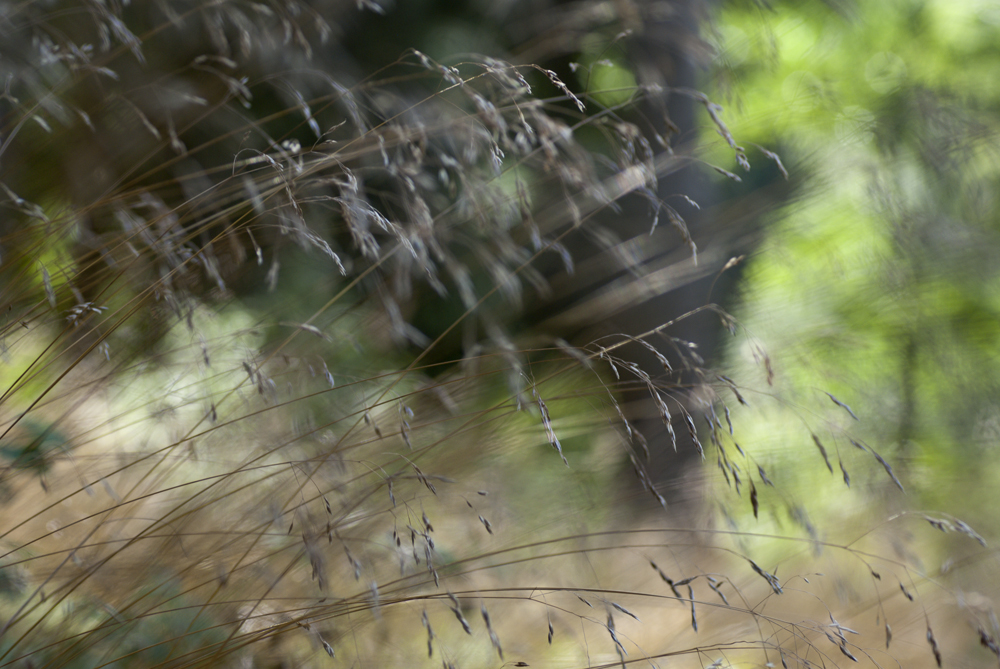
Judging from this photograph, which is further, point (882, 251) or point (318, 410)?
point (882, 251)

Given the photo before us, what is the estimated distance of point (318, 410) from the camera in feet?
5.62

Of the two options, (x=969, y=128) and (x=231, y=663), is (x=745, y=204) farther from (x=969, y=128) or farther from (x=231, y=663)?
(x=231, y=663)

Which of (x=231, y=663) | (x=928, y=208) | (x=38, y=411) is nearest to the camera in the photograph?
(x=231, y=663)

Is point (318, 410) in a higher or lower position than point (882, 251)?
higher

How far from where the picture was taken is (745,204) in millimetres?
2236

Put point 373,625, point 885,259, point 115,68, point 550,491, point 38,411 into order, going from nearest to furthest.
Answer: point 373,625
point 38,411
point 550,491
point 115,68
point 885,259

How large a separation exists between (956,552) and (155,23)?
2.77 metres

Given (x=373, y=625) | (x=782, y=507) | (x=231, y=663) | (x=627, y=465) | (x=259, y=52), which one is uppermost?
(x=259, y=52)

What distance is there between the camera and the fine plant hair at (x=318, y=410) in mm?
948

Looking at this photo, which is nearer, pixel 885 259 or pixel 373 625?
pixel 373 625

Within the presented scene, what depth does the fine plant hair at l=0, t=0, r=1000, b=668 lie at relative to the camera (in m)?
0.95

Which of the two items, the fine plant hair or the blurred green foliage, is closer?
the fine plant hair

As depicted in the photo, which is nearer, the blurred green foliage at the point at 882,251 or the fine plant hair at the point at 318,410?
the fine plant hair at the point at 318,410

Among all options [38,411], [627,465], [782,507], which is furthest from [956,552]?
[38,411]
